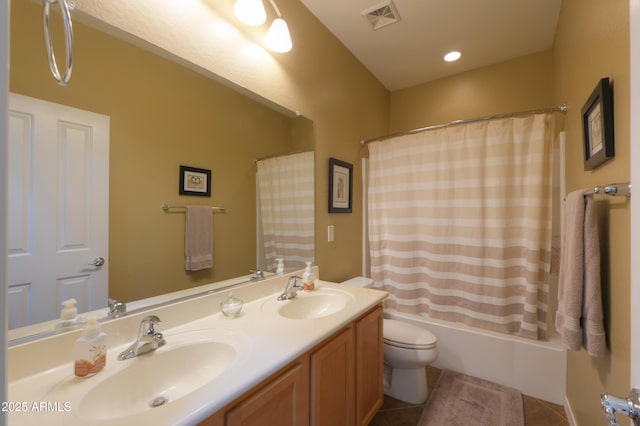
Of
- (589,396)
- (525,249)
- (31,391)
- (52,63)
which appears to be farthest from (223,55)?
(589,396)

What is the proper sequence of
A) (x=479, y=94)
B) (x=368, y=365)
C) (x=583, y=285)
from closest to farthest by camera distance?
(x=583, y=285) → (x=368, y=365) → (x=479, y=94)

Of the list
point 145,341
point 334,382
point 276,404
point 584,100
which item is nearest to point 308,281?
point 334,382

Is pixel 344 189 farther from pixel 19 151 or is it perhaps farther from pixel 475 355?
pixel 19 151

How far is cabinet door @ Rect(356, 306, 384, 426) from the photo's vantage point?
1.27 m

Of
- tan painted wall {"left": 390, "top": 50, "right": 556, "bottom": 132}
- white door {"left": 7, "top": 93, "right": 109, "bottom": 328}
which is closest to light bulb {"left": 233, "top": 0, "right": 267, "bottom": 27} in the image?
white door {"left": 7, "top": 93, "right": 109, "bottom": 328}

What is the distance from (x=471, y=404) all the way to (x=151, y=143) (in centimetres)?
233

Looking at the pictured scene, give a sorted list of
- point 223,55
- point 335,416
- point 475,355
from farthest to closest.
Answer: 1. point 475,355
2. point 223,55
3. point 335,416

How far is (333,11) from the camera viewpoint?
179 cm

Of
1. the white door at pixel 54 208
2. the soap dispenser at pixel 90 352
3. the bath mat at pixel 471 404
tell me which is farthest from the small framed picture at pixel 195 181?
the bath mat at pixel 471 404

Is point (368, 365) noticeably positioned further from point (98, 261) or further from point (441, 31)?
point (441, 31)

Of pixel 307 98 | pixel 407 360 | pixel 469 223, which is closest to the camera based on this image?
pixel 407 360

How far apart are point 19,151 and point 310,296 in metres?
1.31

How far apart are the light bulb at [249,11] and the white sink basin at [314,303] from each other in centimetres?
141

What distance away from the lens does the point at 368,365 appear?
136cm
